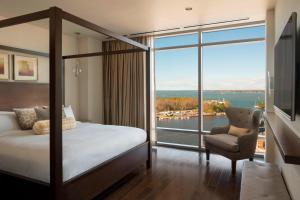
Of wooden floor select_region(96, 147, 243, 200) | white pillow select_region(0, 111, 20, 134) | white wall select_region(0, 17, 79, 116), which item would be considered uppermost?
white wall select_region(0, 17, 79, 116)

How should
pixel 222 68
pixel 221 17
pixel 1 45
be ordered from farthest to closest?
pixel 222 68 → pixel 221 17 → pixel 1 45

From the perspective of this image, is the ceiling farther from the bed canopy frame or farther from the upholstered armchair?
the upholstered armchair

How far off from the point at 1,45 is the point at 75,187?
2858 millimetres

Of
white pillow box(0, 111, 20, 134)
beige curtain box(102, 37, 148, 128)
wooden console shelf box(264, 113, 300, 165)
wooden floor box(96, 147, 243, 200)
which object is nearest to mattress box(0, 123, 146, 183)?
white pillow box(0, 111, 20, 134)

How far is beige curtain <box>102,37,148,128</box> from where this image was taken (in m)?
5.05

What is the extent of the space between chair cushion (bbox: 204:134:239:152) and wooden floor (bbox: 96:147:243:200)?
396 millimetres

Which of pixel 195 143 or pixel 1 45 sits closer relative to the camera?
pixel 1 45

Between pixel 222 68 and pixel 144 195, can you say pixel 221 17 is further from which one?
Answer: pixel 144 195

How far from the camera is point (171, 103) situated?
5238mm

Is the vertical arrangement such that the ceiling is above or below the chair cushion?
above

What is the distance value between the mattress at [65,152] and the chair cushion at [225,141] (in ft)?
5.04

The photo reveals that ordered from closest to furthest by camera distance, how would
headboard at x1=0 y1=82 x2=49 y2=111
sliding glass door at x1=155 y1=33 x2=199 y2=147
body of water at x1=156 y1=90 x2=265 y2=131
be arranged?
headboard at x1=0 y1=82 x2=49 y2=111 → body of water at x1=156 y1=90 x2=265 y2=131 → sliding glass door at x1=155 y1=33 x2=199 y2=147

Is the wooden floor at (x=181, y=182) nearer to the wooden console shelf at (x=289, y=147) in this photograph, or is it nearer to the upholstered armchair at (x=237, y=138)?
the upholstered armchair at (x=237, y=138)

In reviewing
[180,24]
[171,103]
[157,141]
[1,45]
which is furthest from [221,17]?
[1,45]
